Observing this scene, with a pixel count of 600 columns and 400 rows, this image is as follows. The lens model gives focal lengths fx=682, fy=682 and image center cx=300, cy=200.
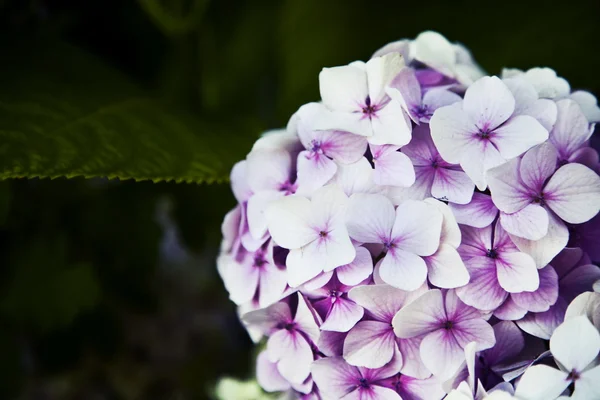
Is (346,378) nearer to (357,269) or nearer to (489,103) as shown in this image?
(357,269)

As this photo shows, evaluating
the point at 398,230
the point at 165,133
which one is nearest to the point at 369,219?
the point at 398,230

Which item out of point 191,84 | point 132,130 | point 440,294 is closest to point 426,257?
point 440,294

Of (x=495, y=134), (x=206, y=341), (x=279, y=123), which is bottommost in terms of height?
(x=206, y=341)

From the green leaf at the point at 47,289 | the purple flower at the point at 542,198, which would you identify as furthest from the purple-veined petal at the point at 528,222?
the green leaf at the point at 47,289

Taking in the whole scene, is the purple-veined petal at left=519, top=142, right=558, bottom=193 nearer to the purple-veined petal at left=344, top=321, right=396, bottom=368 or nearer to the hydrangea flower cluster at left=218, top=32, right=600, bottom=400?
the hydrangea flower cluster at left=218, top=32, right=600, bottom=400

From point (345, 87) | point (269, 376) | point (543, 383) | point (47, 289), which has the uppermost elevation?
point (345, 87)

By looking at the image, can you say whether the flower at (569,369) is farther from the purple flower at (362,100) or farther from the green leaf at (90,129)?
the green leaf at (90,129)

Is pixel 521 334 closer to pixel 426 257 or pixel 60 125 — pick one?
pixel 426 257

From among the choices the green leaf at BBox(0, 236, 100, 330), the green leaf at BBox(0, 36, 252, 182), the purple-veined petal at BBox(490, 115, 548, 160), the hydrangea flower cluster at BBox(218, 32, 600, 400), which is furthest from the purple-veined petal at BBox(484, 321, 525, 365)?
the green leaf at BBox(0, 236, 100, 330)
